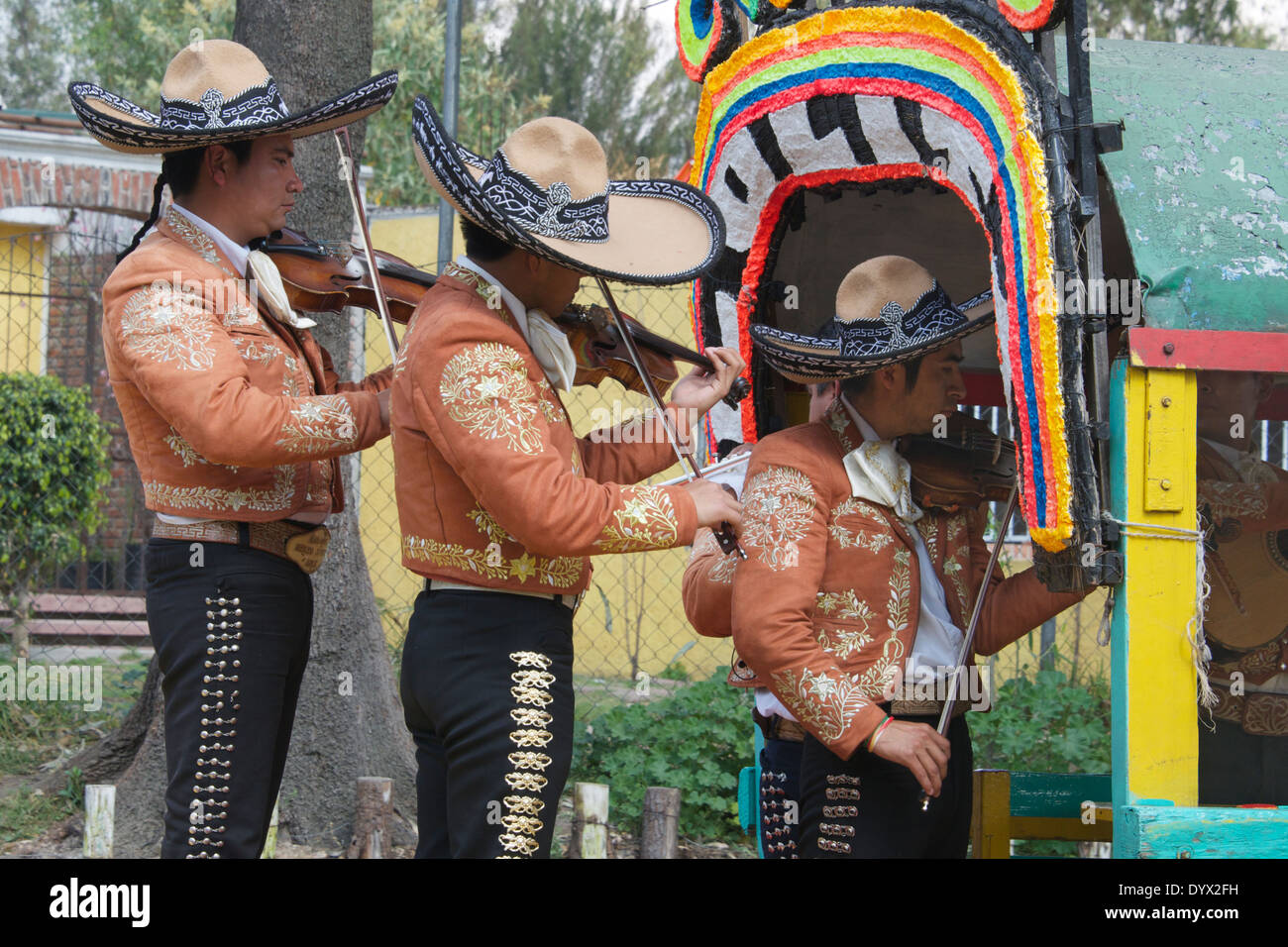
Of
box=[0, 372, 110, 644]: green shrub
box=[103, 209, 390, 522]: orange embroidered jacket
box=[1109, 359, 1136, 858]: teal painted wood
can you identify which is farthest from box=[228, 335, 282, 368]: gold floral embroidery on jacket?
box=[0, 372, 110, 644]: green shrub

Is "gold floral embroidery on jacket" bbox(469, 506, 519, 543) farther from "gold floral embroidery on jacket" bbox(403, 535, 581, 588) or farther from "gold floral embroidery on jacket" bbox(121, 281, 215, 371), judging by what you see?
"gold floral embroidery on jacket" bbox(121, 281, 215, 371)

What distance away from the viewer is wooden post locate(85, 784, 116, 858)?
463 cm

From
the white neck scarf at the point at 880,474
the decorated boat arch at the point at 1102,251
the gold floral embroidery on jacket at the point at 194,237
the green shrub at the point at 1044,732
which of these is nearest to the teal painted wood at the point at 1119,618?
the decorated boat arch at the point at 1102,251

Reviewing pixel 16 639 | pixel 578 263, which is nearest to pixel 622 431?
pixel 578 263

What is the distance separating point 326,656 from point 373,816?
0.65m

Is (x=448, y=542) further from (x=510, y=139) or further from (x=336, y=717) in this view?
(x=336, y=717)

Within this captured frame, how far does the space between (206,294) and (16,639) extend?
15.9ft

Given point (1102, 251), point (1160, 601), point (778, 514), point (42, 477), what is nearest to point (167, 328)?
point (778, 514)

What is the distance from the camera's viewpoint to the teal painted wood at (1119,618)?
8.79ft

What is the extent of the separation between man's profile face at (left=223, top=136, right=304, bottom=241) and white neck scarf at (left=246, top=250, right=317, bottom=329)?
2.5 inches

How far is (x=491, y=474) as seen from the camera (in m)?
2.47

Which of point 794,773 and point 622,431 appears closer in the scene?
point 622,431

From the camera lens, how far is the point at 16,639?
6961 mm

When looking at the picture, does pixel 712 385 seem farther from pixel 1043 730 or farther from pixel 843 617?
pixel 1043 730
